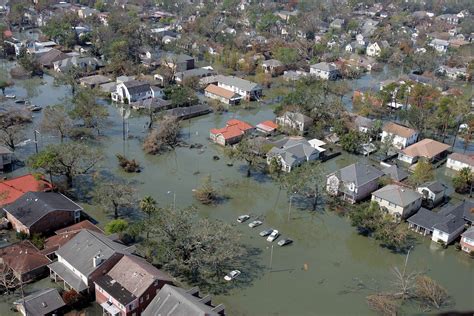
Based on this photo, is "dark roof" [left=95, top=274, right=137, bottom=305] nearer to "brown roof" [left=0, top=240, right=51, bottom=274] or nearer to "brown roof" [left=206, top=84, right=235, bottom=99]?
"brown roof" [left=0, top=240, right=51, bottom=274]

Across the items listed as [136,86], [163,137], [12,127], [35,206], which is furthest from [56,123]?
[136,86]

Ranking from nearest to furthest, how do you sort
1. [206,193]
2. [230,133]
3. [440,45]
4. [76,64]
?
[206,193] → [230,133] → [76,64] → [440,45]

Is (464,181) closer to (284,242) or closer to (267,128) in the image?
(284,242)

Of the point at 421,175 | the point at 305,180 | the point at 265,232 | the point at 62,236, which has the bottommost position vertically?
the point at 265,232

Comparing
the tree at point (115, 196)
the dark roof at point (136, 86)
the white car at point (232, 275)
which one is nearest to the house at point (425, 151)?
the white car at point (232, 275)

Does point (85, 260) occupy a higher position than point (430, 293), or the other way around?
point (85, 260)

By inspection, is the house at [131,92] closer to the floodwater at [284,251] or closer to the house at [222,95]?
the house at [222,95]

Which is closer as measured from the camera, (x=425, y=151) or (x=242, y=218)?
(x=242, y=218)

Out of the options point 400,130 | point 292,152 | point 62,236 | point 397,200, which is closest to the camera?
point 62,236
